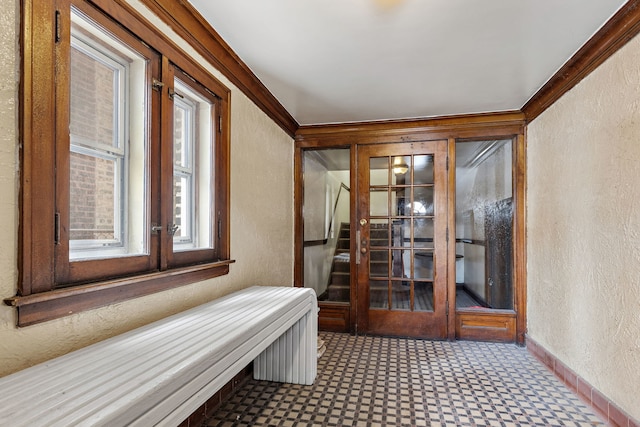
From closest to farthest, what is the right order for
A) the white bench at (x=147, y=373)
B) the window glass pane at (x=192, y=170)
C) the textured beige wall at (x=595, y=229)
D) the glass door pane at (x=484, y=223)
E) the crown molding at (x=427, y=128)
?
the white bench at (x=147, y=373), the textured beige wall at (x=595, y=229), the window glass pane at (x=192, y=170), the crown molding at (x=427, y=128), the glass door pane at (x=484, y=223)

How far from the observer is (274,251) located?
327 cm

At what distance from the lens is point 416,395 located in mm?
2387

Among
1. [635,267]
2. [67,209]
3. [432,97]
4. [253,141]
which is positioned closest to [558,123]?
[432,97]

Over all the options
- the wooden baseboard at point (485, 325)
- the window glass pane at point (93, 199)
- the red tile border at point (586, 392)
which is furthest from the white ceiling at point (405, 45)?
the red tile border at point (586, 392)

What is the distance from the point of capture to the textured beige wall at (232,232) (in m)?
1.09

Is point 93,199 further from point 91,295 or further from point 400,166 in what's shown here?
point 400,166

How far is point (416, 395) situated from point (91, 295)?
2.02 m

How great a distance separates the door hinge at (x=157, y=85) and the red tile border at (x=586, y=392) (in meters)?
2.88

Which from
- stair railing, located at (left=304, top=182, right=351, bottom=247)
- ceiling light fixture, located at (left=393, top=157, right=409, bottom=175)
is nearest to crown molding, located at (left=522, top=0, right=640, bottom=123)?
ceiling light fixture, located at (left=393, top=157, right=409, bottom=175)

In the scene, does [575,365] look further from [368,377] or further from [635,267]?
[368,377]

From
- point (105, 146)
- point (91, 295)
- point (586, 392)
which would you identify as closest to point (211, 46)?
point (105, 146)

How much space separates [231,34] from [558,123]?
2.42 meters

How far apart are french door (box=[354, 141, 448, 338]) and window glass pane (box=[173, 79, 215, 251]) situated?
1.90m

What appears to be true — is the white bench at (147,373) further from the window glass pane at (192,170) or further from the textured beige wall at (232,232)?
the window glass pane at (192,170)
